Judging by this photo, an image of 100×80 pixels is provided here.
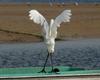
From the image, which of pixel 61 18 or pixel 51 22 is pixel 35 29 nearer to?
pixel 51 22

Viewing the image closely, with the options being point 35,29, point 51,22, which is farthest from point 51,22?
point 35,29

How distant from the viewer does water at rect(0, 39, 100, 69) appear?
1222 inches

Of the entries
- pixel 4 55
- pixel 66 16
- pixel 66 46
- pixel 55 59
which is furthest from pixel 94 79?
pixel 66 46

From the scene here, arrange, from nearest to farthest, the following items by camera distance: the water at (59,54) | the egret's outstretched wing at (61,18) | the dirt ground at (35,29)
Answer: the egret's outstretched wing at (61,18)
the water at (59,54)
the dirt ground at (35,29)

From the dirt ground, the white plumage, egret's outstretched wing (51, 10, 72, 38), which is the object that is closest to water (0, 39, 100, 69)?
the dirt ground

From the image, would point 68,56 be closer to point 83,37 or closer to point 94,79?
point 83,37

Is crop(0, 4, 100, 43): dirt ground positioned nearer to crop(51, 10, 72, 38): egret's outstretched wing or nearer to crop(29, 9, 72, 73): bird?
crop(29, 9, 72, 73): bird

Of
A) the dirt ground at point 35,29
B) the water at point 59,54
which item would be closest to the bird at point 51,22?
the water at point 59,54

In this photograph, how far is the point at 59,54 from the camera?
3525 centimetres

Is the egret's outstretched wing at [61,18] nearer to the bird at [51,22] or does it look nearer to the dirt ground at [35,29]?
the bird at [51,22]

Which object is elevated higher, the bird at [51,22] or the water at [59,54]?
the bird at [51,22]

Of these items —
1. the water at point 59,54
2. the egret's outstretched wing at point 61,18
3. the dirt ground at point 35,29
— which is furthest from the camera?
the dirt ground at point 35,29

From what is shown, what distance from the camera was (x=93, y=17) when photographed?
53.8m

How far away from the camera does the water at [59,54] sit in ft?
102
